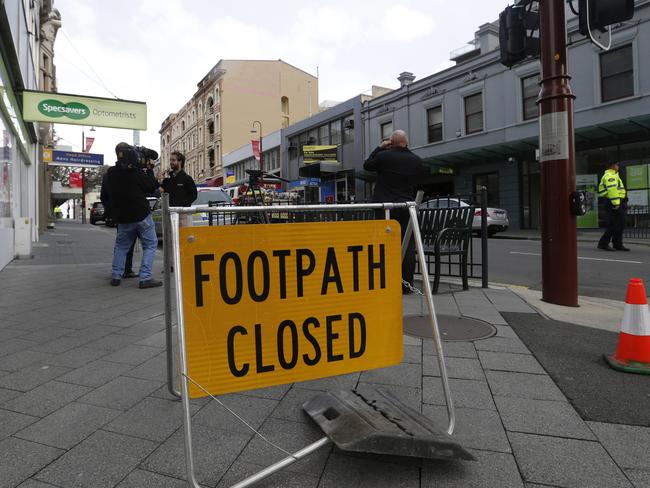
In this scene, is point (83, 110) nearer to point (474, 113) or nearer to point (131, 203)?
point (131, 203)

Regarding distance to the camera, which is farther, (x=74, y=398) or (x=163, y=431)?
(x=74, y=398)

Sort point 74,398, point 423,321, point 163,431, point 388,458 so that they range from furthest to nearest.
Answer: point 423,321 < point 74,398 < point 163,431 < point 388,458

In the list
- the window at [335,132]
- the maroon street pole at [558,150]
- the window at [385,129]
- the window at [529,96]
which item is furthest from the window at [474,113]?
the maroon street pole at [558,150]

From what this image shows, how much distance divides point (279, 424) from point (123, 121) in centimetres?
1032

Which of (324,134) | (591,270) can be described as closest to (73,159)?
(324,134)

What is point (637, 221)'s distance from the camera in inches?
598

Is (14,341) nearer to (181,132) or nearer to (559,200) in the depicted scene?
(559,200)

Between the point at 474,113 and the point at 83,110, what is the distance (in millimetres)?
17034

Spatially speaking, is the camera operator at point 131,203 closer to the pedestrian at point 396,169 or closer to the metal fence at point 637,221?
the pedestrian at point 396,169

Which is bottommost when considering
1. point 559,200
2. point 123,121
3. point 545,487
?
point 545,487

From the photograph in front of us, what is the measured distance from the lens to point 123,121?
34.8ft

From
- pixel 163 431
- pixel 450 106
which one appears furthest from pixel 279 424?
pixel 450 106

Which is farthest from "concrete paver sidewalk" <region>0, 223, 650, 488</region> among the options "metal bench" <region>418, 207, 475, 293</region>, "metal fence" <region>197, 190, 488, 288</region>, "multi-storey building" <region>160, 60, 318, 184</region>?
"multi-storey building" <region>160, 60, 318, 184</region>

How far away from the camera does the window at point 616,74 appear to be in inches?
617
